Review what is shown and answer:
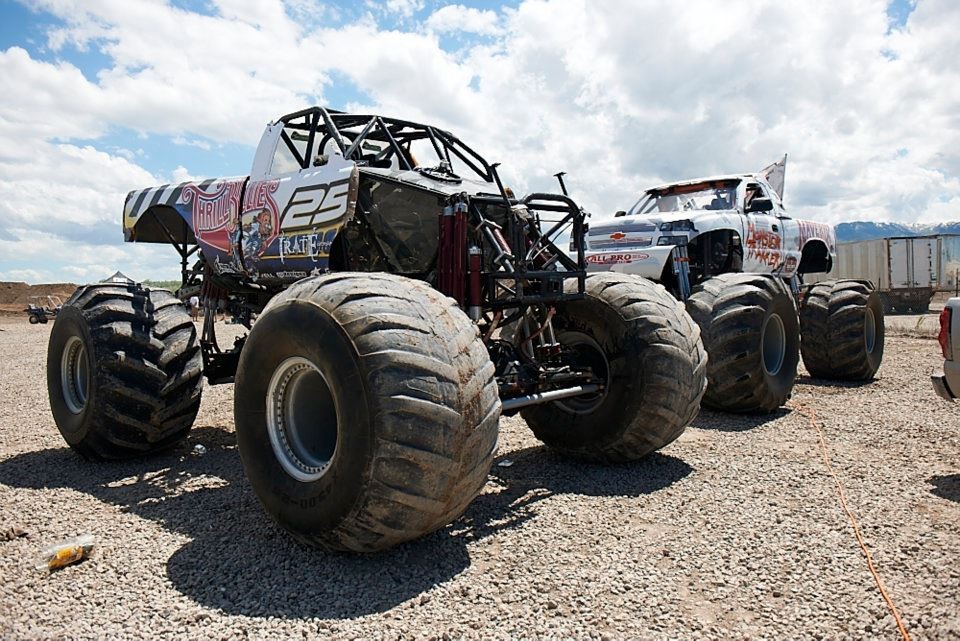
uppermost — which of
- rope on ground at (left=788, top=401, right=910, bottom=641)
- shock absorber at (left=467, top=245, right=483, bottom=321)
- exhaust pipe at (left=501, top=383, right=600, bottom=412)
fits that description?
shock absorber at (left=467, top=245, right=483, bottom=321)

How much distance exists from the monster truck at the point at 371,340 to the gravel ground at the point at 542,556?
286mm

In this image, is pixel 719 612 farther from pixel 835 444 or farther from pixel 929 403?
pixel 929 403

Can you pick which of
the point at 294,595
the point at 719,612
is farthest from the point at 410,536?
the point at 719,612

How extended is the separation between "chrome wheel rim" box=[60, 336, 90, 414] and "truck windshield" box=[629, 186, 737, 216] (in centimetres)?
710

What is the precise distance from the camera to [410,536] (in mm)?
3184

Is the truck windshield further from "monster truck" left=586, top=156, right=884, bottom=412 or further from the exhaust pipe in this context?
the exhaust pipe

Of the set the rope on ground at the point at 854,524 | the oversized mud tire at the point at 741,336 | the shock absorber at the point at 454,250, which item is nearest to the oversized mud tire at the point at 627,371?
the rope on ground at the point at 854,524

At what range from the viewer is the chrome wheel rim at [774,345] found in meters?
7.04

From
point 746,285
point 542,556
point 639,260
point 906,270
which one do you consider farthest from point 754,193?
point 906,270

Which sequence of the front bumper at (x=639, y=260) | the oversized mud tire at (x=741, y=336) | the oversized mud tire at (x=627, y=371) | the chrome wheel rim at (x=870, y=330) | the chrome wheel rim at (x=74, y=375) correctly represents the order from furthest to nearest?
the chrome wheel rim at (x=870, y=330) < the front bumper at (x=639, y=260) < the oversized mud tire at (x=741, y=336) < the chrome wheel rim at (x=74, y=375) < the oversized mud tire at (x=627, y=371)

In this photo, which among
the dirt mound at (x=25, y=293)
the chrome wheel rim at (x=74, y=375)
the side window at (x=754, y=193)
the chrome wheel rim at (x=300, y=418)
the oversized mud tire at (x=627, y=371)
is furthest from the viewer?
the dirt mound at (x=25, y=293)

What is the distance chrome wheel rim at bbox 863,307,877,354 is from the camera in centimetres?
944

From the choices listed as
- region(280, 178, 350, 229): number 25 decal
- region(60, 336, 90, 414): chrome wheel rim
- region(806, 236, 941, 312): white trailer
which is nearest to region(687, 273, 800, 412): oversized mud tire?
region(280, 178, 350, 229): number 25 decal

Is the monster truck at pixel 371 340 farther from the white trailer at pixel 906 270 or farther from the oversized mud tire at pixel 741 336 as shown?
the white trailer at pixel 906 270
